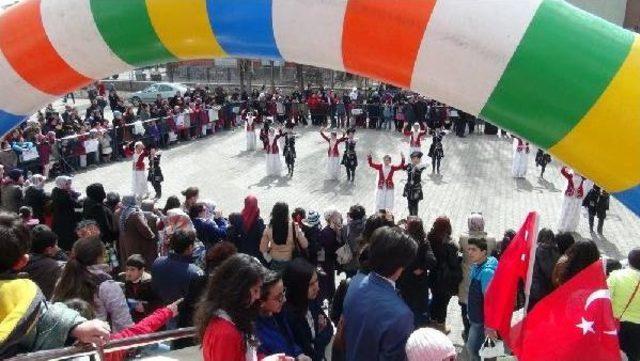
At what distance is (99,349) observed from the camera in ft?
10.6

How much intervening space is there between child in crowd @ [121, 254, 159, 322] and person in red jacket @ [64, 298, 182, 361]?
0.79 metres

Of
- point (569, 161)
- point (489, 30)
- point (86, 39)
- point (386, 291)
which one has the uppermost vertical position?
point (489, 30)

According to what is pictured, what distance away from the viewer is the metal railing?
9.94 feet

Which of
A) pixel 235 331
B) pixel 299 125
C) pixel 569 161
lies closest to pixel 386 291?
pixel 235 331

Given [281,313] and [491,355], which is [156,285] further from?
[491,355]

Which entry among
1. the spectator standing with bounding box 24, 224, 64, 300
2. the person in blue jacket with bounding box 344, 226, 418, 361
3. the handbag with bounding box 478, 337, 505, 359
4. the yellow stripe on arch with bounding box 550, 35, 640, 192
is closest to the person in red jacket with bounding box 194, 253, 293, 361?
the person in blue jacket with bounding box 344, 226, 418, 361

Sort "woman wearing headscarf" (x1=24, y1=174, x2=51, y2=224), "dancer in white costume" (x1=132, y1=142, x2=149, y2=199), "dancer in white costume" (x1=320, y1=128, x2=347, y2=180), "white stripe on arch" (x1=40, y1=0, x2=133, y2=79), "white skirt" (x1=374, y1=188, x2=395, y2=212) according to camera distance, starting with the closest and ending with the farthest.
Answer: "white stripe on arch" (x1=40, y1=0, x2=133, y2=79) < "woman wearing headscarf" (x1=24, y1=174, x2=51, y2=224) < "white skirt" (x1=374, y1=188, x2=395, y2=212) < "dancer in white costume" (x1=132, y1=142, x2=149, y2=199) < "dancer in white costume" (x1=320, y1=128, x2=347, y2=180)

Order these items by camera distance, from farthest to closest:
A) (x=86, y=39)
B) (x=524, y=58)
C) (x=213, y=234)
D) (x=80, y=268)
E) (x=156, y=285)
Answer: (x=213, y=234), (x=156, y=285), (x=80, y=268), (x=86, y=39), (x=524, y=58)

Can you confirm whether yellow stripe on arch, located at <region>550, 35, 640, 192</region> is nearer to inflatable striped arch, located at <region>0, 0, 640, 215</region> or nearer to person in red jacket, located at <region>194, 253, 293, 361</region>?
inflatable striped arch, located at <region>0, 0, 640, 215</region>

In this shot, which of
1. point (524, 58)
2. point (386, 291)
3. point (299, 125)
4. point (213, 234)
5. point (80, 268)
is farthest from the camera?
point (299, 125)

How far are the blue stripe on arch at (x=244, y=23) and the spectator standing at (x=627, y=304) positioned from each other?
2886 mm

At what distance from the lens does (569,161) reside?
297 centimetres

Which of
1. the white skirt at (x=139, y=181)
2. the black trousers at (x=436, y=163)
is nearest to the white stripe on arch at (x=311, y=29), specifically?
the white skirt at (x=139, y=181)

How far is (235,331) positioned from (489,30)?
1.72 meters
